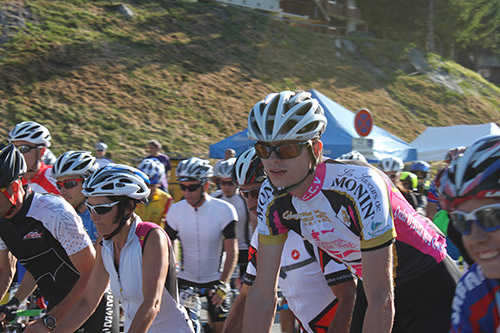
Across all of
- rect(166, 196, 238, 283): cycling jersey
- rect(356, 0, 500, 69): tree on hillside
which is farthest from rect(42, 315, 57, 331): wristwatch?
rect(356, 0, 500, 69): tree on hillside

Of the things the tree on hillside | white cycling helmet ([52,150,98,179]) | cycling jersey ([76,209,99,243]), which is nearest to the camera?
white cycling helmet ([52,150,98,179])

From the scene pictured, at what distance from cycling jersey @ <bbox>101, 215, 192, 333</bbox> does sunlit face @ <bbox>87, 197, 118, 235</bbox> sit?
0.39 feet

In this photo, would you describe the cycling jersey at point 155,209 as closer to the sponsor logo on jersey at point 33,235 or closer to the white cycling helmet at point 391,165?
the sponsor logo on jersey at point 33,235

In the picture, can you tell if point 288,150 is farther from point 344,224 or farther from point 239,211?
point 239,211

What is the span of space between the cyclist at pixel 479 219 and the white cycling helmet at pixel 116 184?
7.27 feet

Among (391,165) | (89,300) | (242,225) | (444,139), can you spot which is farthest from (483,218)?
(444,139)

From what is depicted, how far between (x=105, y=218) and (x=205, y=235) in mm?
2791

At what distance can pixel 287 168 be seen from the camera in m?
2.83

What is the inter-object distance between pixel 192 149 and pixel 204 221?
17.2 metres

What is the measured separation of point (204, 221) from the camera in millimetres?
6281

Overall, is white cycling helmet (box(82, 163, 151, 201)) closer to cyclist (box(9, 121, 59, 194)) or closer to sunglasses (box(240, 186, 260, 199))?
sunglasses (box(240, 186, 260, 199))

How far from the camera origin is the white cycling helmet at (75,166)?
5.41 m

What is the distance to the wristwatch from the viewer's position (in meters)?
3.84

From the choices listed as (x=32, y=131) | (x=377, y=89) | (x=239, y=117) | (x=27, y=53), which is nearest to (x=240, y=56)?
(x=239, y=117)
